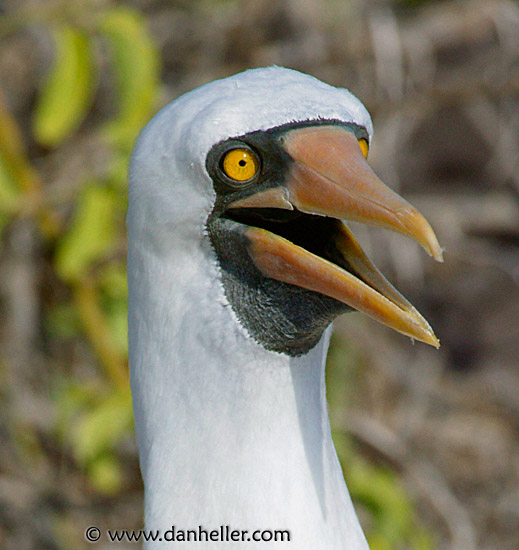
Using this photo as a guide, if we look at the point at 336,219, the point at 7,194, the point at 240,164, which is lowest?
the point at 7,194

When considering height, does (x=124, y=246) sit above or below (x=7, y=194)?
below

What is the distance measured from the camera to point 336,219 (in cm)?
176

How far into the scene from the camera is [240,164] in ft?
5.45

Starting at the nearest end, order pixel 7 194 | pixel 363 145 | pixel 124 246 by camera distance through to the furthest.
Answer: pixel 363 145 → pixel 7 194 → pixel 124 246

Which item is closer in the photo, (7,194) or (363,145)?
(363,145)

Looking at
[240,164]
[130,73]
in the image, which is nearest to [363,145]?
[240,164]

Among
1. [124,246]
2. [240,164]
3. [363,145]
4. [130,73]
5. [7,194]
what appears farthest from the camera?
[124,246]

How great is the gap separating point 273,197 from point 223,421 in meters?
0.45

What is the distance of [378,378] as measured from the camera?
5141 mm

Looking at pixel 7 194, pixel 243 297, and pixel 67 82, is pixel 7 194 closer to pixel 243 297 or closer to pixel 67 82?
pixel 67 82

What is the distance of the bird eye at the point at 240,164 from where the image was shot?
5.43 feet

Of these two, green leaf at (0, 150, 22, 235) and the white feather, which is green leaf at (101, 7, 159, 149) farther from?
the white feather

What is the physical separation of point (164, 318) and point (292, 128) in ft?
1.47

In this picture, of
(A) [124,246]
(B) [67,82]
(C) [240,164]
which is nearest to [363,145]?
(C) [240,164]
